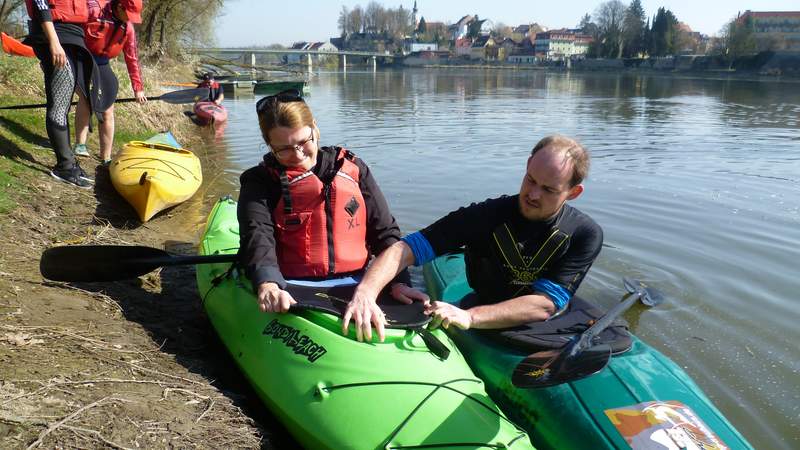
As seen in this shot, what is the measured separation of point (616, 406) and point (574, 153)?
1.06 m

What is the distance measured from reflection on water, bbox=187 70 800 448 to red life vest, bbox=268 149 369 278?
2329 millimetres

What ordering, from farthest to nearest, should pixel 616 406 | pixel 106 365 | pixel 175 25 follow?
1. pixel 175 25
2. pixel 106 365
3. pixel 616 406

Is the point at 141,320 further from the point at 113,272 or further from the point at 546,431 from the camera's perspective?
the point at 546,431

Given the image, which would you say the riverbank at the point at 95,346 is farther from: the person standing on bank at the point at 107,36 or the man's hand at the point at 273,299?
the person standing on bank at the point at 107,36

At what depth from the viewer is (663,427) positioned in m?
2.28

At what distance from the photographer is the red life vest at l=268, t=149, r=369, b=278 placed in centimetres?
307

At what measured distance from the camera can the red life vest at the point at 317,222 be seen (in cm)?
307

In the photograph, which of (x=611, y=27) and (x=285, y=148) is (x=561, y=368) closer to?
(x=285, y=148)

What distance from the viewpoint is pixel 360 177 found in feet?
10.8

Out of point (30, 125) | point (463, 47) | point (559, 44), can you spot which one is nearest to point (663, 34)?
point (559, 44)

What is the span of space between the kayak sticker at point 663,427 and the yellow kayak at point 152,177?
4426 mm

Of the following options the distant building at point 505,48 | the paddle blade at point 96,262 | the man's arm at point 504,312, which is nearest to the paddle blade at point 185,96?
the paddle blade at point 96,262

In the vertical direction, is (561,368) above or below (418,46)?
below

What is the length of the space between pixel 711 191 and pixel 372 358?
721cm
